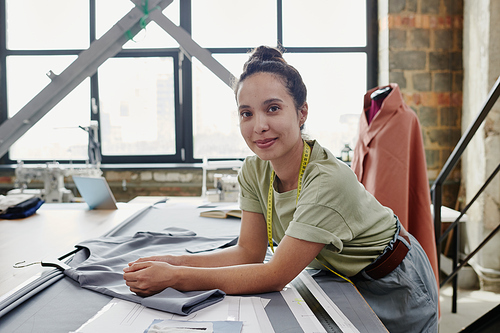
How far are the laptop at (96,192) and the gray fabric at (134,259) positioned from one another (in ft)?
2.49

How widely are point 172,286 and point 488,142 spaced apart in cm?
327

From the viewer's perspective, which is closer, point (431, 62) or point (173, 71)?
point (431, 62)

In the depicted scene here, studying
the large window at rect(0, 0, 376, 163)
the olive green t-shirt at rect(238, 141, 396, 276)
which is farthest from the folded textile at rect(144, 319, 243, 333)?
the large window at rect(0, 0, 376, 163)

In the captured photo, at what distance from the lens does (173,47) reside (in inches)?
167

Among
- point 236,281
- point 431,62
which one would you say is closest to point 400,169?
point 236,281

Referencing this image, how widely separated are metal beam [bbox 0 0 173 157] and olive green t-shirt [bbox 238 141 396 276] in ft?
3.15

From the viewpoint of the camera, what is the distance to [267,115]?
1.12 m

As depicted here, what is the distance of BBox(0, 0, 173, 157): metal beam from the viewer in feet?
5.50

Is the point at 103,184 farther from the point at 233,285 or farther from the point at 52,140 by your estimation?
the point at 52,140

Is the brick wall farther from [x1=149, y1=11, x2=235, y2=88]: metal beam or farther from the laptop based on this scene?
the laptop

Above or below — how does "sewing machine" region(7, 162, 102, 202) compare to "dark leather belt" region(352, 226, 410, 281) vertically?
above

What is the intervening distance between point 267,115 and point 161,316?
0.59 meters

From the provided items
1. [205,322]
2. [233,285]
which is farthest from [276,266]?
[205,322]

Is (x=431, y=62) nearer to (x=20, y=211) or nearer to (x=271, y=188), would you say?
(x=271, y=188)
